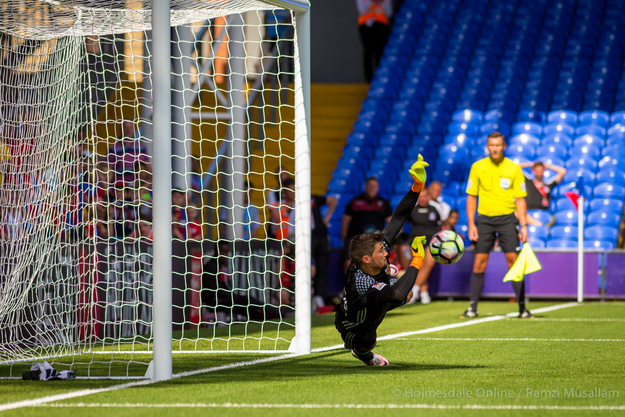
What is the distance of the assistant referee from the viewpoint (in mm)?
8805

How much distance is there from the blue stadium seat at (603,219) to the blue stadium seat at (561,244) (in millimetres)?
570

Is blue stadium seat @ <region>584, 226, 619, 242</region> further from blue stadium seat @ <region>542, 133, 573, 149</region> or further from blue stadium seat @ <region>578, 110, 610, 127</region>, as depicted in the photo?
blue stadium seat @ <region>578, 110, 610, 127</region>

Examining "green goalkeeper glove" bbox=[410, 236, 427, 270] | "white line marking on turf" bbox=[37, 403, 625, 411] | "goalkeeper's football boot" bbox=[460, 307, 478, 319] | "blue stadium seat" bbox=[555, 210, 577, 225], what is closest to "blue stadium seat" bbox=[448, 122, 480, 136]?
"blue stadium seat" bbox=[555, 210, 577, 225]

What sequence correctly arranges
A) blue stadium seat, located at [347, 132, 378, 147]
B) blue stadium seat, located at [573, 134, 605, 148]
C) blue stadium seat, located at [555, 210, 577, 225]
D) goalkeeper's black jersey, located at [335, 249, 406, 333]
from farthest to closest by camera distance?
blue stadium seat, located at [347, 132, 378, 147], blue stadium seat, located at [573, 134, 605, 148], blue stadium seat, located at [555, 210, 577, 225], goalkeeper's black jersey, located at [335, 249, 406, 333]

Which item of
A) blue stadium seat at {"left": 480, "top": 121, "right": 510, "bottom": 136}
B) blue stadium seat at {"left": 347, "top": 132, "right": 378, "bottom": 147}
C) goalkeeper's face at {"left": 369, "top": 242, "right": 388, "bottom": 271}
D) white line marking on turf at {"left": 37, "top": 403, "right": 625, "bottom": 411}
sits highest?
blue stadium seat at {"left": 480, "top": 121, "right": 510, "bottom": 136}

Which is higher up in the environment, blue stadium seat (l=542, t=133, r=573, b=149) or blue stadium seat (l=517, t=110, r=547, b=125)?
blue stadium seat (l=517, t=110, r=547, b=125)

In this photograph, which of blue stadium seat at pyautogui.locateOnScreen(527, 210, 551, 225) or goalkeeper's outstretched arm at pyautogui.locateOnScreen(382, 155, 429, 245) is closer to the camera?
Answer: goalkeeper's outstretched arm at pyautogui.locateOnScreen(382, 155, 429, 245)

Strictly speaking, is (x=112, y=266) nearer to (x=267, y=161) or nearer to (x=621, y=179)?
(x=267, y=161)

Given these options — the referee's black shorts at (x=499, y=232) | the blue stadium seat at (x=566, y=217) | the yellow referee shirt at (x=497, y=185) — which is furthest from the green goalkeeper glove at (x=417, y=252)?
the blue stadium seat at (x=566, y=217)

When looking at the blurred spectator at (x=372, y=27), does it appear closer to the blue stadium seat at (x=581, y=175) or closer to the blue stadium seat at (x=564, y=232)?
the blue stadium seat at (x=581, y=175)

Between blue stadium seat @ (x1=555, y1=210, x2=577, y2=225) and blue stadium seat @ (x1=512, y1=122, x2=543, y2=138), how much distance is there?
2466 millimetres

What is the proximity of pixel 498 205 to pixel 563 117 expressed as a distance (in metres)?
7.31

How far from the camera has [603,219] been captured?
13.0 meters

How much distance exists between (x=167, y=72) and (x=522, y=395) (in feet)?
9.12
